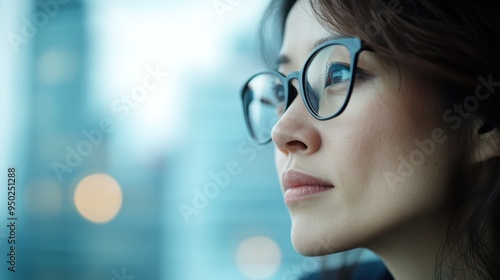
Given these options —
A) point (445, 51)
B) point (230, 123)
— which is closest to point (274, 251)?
point (230, 123)

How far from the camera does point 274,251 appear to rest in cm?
145

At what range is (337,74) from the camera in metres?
0.79

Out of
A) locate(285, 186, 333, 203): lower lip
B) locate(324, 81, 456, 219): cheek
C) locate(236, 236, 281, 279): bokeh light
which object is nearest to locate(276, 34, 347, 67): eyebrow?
locate(324, 81, 456, 219): cheek

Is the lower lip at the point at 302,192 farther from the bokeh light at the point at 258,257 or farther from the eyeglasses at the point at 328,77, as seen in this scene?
the bokeh light at the point at 258,257

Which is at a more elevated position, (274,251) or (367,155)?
(367,155)

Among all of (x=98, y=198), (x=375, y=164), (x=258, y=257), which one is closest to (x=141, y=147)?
(x=98, y=198)

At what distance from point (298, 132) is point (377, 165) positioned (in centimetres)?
13

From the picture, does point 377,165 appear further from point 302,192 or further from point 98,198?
point 98,198

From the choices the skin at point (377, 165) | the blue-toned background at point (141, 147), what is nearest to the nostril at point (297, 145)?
the skin at point (377, 165)

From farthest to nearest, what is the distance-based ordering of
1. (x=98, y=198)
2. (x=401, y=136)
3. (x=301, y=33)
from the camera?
(x=98, y=198) → (x=301, y=33) → (x=401, y=136)

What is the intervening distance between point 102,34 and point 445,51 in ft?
3.25

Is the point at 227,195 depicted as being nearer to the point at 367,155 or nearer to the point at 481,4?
the point at 367,155

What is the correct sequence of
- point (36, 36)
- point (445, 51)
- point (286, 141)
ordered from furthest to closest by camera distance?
1. point (36, 36)
2. point (286, 141)
3. point (445, 51)

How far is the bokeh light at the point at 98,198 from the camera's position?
1.35 m
